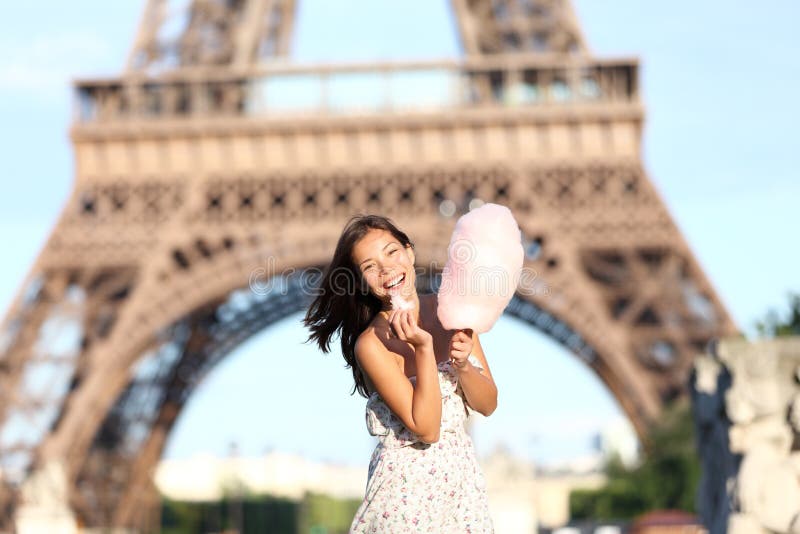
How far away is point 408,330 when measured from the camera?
409cm

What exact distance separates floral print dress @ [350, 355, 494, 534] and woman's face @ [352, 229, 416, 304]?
0.29 meters

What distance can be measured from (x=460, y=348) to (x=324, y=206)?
24.5 m

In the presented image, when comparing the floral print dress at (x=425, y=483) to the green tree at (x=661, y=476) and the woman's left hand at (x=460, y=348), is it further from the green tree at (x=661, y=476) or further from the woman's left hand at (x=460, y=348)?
the green tree at (x=661, y=476)

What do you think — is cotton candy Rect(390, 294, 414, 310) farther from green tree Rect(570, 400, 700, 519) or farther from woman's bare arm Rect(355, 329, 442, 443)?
green tree Rect(570, 400, 700, 519)

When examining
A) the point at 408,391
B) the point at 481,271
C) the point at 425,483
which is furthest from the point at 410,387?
the point at 481,271

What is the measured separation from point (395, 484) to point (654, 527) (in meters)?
12.2

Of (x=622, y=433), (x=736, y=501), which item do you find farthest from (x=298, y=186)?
(x=622, y=433)

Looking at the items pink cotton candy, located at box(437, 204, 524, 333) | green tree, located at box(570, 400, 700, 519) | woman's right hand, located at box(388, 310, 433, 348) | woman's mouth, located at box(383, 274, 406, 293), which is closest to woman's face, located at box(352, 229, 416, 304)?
woman's mouth, located at box(383, 274, 406, 293)

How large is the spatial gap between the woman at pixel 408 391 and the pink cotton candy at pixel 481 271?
72 millimetres

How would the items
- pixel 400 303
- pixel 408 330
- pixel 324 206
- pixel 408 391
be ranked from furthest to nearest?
pixel 324 206 → pixel 400 303 → pixel 408 391 → pixel 408 330

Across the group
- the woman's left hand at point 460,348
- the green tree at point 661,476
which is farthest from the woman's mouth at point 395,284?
the green tree at point 661,476

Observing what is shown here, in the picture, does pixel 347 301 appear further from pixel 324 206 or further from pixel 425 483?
pixel 324 206

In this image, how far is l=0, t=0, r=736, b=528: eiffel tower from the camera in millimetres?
→ 27547

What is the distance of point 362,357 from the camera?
4.31m
